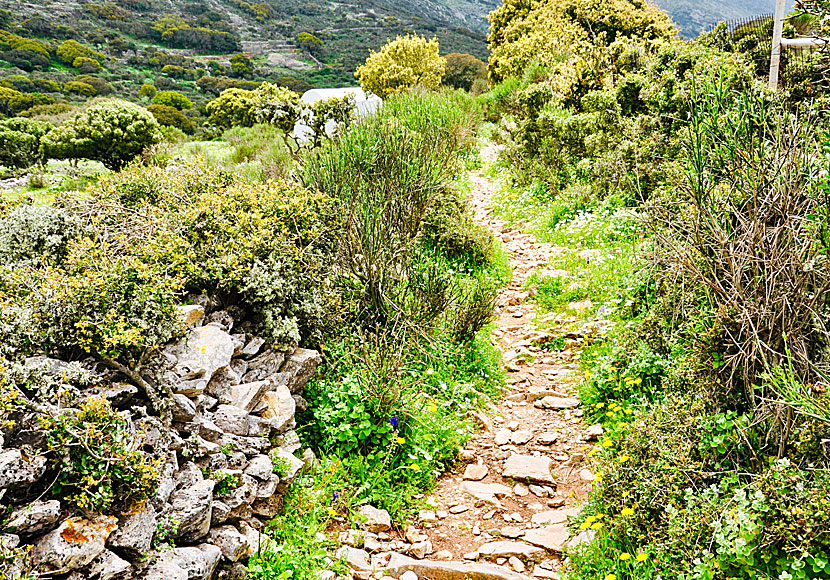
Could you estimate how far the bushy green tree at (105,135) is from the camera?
1041 cm

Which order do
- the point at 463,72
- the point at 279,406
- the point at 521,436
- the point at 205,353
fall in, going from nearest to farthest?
1. the point at 205,353
2. the point at 279,406
3. the point at 521,436
4. the point at 463,72

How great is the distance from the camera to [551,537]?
2914mm

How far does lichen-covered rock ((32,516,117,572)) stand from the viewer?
6.12ft

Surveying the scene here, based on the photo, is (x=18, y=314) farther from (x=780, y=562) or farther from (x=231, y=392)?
(x=780, y=562)

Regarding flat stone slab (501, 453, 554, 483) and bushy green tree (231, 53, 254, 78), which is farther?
bushy green tree (231, 53, 254, 78)

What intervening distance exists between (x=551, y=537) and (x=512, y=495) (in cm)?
48

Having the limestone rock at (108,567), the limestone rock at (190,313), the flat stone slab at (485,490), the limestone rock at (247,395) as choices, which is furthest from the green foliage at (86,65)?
the limestone rock at (108,567)

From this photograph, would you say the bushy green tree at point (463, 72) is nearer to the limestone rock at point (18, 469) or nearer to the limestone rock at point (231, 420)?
the limestone rock at point (231, 420)

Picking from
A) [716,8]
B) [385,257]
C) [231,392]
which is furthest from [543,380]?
[716,8]

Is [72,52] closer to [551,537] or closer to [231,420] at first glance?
[231,420]

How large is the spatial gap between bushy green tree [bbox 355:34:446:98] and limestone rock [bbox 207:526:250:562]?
60.5 ft

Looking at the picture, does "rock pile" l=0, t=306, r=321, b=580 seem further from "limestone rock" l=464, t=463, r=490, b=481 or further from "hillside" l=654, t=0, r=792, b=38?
"hillside" l=654, t=0, r=792, b=38

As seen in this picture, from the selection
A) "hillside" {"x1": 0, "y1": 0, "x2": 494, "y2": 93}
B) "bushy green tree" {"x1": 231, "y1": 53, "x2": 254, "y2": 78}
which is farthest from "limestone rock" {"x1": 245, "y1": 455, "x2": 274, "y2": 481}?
"bushy green tree" {"x1": 231, "y1": 53, "x2": 254, "y2": 78}

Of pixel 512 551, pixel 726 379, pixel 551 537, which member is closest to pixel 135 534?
pixel 512 551
